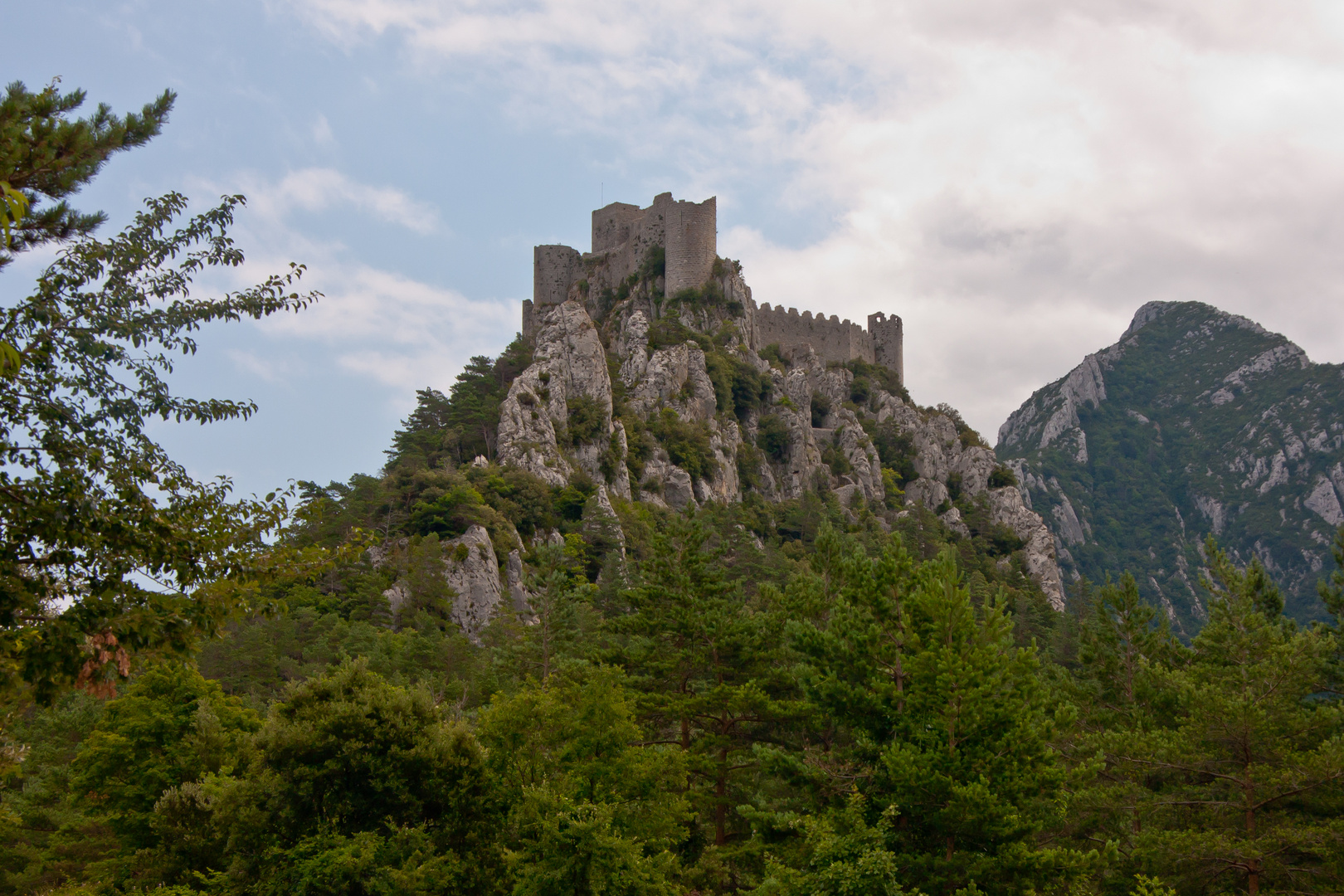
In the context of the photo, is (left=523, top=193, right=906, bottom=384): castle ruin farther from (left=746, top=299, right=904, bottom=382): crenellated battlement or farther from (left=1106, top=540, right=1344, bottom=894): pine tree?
(left=1106, top=540, right=1344, bottom=894): pine tree

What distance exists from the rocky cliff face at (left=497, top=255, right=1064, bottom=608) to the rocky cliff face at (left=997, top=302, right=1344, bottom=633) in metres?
16.4

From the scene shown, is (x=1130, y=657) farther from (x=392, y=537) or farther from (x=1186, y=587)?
(x=1186, y=587)

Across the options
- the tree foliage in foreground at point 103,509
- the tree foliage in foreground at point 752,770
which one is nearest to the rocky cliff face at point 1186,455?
the tree foliage in foreground at point 752,770

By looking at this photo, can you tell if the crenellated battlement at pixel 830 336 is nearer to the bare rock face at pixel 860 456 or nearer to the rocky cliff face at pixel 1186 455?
the bare rock face at pixel 860 456

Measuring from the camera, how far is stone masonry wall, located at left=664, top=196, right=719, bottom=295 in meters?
71.8

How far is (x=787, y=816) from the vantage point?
1644 centimetres

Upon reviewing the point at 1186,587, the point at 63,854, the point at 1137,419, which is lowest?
the point at 63,854

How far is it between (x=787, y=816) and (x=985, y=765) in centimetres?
333

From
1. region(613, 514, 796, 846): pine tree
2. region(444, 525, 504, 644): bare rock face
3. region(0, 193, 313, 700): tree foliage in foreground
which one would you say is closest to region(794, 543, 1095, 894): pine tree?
region(613, 514, 796, 846): pine tree

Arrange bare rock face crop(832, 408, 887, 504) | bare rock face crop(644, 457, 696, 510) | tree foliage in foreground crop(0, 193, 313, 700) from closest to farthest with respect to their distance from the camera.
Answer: tree foliage in foreground crop(0, 193, 313, 700), bare rock face crop(644, 457, 696, 510), bare rock face crop(832, 408, 887, 504)

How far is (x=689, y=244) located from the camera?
7181 cm

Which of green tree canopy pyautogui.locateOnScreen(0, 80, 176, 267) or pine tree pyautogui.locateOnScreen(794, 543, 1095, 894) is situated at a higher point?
green tree canopy pyautogui.locateOnScreen(0, 80, 176, 267)

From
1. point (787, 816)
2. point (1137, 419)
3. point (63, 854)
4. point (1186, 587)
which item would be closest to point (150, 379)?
point (787, 816)

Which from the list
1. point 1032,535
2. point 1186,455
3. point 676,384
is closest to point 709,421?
point 676,384
